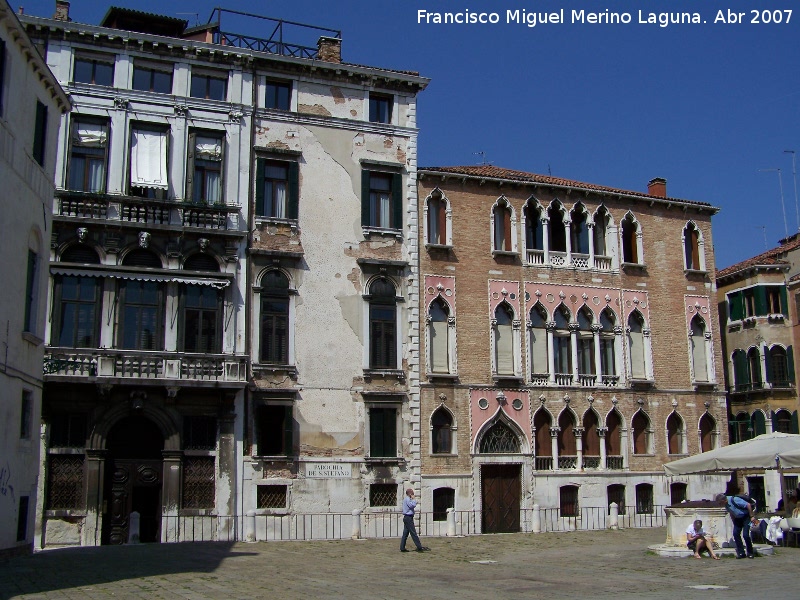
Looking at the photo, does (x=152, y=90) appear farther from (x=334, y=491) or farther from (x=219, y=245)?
(x=334, y=491)

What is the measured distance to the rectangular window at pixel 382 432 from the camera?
99.7ft

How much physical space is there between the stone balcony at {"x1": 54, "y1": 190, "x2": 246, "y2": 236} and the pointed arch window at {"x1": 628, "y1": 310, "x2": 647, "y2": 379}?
1527cm

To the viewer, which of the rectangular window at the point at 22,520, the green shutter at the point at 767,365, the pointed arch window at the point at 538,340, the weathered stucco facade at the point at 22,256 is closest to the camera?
the weathered stucco facade at the point at 22,256

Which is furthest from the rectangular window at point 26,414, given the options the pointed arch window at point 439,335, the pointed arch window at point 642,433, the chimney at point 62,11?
the pointed arch window at point 642,433

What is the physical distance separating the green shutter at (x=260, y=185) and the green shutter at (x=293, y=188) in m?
0.94

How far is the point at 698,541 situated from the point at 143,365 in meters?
16.1

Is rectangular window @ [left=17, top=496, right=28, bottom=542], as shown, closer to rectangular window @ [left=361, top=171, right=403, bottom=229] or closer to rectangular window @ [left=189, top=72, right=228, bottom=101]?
rectangular window @ [left=189, top=72, right=228, bottom=101]

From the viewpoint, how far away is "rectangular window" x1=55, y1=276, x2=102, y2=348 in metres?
27.5

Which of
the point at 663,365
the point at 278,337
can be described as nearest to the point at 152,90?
the point at 278,337

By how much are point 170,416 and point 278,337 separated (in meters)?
4.25

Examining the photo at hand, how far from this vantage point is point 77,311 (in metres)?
27.7

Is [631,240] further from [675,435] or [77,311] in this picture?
[77,311]

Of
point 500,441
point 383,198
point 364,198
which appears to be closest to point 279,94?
point 364,198

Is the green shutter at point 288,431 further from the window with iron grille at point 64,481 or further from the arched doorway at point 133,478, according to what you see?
the window with iron grille at point 64,481
